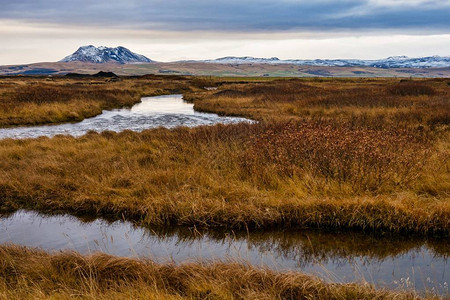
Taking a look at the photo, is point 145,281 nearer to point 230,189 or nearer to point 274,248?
point 274,248

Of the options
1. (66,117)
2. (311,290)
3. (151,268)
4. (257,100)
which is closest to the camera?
(311,290)

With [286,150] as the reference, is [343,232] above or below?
below

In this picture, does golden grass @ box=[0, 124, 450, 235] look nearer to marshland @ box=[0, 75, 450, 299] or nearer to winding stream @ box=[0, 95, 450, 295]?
marshland @ box=[0, 75, 450, 299]

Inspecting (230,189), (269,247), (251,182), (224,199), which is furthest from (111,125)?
(269,247)

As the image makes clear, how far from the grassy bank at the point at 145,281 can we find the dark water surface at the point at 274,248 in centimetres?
62

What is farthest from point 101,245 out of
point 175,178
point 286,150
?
point 286,150

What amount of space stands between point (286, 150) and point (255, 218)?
3.48 metres

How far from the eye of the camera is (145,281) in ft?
18.4

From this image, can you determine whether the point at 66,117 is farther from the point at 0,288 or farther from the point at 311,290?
the point at 311,290

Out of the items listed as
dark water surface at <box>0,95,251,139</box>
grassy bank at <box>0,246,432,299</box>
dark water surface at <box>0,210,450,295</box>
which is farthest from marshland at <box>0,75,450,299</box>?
dark water surface at <box>0,95,251,139</box>

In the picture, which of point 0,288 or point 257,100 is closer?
point 0,288

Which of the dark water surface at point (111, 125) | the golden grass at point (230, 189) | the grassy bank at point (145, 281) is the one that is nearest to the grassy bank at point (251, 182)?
the golden grass at point (230, 189)

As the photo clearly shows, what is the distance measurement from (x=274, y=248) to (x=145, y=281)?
9.00ft

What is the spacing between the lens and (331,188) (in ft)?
29.6
